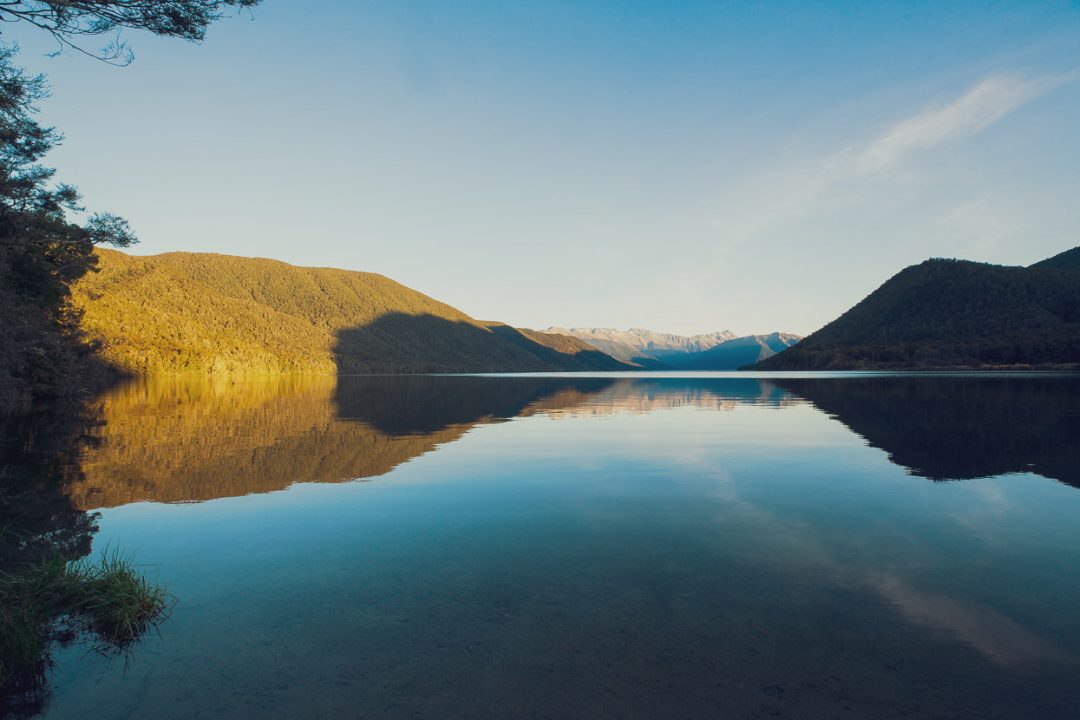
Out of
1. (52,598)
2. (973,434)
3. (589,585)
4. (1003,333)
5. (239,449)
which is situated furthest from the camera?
(1003,333)

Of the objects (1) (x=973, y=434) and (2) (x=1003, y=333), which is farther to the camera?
(2) (x=1003, y=333)

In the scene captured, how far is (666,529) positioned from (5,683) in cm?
1064

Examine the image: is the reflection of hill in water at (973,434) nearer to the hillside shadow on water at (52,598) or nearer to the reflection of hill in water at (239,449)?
the reflection of hill in water at (239,449)

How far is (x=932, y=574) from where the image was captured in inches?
377

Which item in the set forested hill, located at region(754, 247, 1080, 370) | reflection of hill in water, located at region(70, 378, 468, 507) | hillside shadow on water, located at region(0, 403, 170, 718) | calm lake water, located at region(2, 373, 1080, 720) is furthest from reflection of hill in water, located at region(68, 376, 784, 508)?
forested hill, located at region(754, 247, 1080, 370)

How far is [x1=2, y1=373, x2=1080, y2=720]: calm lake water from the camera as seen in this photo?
6.07 meters

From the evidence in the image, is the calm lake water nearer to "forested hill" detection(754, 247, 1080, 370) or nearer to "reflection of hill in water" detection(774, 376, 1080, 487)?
"reflection of hill in water" detection(774, 376, 1080, 487)

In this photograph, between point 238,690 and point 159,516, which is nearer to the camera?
point 238,690

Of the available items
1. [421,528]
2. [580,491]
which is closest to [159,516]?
[421,528]

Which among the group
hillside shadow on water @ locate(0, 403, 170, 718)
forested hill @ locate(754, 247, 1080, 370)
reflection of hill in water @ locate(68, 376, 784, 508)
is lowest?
reflection of hill in water @ locate(68, 376, 784, 508)

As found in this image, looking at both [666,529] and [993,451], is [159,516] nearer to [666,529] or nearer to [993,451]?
[666,529]

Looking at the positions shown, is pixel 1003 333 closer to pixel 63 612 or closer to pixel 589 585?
pixel 589 585

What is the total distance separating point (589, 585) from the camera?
911 cm

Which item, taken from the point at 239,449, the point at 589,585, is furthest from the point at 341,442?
the point at 589,585
